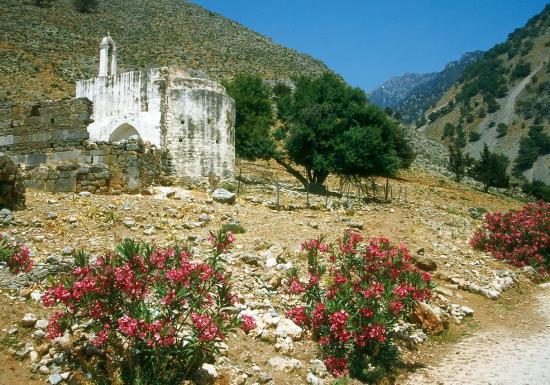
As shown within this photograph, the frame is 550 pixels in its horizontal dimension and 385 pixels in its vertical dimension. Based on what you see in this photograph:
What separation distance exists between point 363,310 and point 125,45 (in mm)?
61377

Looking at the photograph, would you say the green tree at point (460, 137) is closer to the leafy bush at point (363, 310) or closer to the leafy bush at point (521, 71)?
the leafy bush at point (521, 71)

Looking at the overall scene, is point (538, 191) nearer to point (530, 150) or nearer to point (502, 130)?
Result: point (530, 150)

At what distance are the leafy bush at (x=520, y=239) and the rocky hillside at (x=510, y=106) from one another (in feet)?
199

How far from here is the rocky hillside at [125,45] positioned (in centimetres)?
4569

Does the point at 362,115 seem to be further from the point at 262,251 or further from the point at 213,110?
the point at 262,251

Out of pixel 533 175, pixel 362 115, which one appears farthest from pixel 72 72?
pixel 533 175

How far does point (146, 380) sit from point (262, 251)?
5.25 metres

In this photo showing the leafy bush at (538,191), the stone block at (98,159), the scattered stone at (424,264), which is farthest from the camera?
the leafy bush at (538,191)

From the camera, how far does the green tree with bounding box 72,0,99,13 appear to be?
70062 millimetres

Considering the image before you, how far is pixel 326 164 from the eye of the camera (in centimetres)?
2486

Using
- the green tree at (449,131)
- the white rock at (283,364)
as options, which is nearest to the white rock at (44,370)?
the white rock at (283,364)

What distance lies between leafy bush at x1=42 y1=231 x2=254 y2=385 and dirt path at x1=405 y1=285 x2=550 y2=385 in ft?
11.0

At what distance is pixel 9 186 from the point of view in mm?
10586

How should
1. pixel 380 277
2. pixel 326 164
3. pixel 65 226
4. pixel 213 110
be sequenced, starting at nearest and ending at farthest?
pixel 380 277, pixel 65 226, pixel 213 110, pixel 326 164
